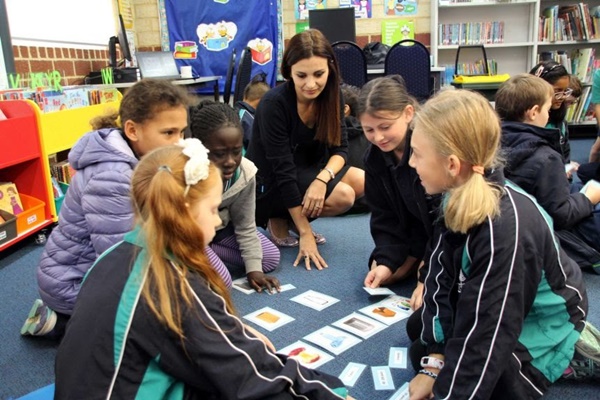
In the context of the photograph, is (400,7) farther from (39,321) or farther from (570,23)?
(39,321)

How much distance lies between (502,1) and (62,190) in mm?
4637

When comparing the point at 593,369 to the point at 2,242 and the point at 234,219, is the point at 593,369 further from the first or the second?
the point at 2,242

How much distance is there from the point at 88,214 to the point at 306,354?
2.77 ft

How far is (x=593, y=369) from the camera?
1.47 m

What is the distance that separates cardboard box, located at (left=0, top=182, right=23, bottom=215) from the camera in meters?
2.82

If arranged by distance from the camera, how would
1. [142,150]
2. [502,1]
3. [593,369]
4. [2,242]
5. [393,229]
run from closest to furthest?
[593,369] → [142,150] → [393,229] → [2,242] → [502,1]

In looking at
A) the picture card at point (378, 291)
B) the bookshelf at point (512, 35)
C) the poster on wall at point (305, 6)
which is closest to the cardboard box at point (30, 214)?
the picture card at point (378, 291)

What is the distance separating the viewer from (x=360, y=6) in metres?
5.78

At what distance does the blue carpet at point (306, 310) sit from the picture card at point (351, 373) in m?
0.02

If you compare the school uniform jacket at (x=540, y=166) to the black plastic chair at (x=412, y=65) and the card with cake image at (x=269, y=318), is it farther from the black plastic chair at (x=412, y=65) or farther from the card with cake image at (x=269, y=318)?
the black plastic chair at (x=412, y=65)

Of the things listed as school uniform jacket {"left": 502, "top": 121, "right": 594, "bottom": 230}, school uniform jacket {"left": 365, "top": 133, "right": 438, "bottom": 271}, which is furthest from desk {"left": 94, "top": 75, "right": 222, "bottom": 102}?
school uniform jacket {"left": 502, "top": 121, "right": 594, "bottom": 230}

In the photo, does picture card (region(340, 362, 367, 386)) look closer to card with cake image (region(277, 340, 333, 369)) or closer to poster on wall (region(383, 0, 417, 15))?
card with cake image (region(277, 340, 333, 369))

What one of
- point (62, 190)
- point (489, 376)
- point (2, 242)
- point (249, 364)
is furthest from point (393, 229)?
point (62, 190)

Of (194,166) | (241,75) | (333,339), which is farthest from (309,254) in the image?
(241,75)
